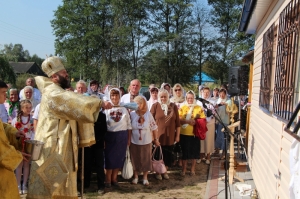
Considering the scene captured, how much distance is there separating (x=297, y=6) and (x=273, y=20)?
1785mm

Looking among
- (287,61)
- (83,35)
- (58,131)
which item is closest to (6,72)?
(83,35)

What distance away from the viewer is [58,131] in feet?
12.1

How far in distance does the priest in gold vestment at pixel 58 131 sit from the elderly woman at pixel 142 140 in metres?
2.23

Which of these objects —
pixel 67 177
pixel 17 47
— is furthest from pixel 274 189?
pixel 17 47

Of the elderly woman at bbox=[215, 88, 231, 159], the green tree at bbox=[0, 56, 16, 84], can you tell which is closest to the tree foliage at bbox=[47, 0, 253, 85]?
the green tree at bbox=[0, 56, 16, 84]

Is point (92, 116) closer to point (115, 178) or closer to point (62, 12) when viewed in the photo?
point (115, 178)

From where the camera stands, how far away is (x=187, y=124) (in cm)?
668

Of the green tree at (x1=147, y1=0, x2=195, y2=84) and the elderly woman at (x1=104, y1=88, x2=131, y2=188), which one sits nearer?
the elderly woman at (x1=104, y1=88, x2=131, y2=188)

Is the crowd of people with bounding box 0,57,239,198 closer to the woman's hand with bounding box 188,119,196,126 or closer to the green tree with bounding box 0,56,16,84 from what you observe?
the woman's hand with bounding box 188,119,196,126

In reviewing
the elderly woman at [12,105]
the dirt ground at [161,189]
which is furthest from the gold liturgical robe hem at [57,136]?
the elderly woman at [12,105]

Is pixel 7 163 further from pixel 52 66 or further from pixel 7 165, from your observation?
pixel 52 66

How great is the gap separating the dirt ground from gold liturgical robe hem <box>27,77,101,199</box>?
1.79 metres

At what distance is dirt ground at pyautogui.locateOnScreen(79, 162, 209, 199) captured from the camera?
5531 mm

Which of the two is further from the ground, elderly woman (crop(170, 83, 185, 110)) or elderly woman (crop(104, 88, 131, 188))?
elderly woman (crop(170, 83, 185, 110))
